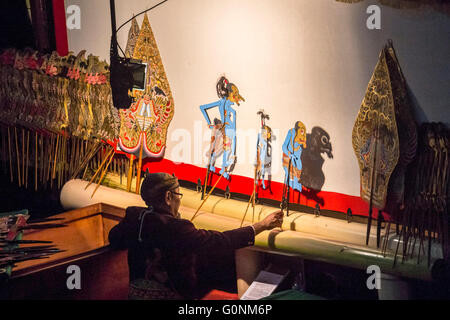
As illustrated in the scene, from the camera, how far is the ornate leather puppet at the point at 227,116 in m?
3.51

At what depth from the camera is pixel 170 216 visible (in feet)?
11.5

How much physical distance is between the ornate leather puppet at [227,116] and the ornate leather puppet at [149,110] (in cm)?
34

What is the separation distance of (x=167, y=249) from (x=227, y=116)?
942mm

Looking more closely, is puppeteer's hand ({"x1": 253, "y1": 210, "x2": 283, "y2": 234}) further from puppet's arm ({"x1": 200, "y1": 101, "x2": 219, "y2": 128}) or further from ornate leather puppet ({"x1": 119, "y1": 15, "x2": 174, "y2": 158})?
ornate leather puppet ({"x1": 119, "y1": 15, "x2": 174, "y2": 158})

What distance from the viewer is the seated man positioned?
3453 millimetres

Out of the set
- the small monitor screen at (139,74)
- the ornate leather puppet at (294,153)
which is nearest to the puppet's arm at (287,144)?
the ornate leather puppet at (294,153)

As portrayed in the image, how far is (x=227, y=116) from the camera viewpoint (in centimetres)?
355

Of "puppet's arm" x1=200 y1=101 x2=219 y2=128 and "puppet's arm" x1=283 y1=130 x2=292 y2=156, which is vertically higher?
"puppet's arm" x1=200 y1=101 x2=219 y2=128

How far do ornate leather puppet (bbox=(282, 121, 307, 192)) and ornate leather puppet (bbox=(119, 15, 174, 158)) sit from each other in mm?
894

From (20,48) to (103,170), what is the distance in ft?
3.72

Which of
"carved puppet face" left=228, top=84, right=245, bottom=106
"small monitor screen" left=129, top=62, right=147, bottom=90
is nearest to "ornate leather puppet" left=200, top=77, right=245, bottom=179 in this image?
"carved puppet face" left=228, top=84, right=245, bottom=106

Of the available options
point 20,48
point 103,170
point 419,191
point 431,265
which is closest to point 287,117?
point 419,191

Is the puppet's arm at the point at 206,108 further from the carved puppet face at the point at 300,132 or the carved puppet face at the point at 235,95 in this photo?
the carved puppet face at the point at 300,132

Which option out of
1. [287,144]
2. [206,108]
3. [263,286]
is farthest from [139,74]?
[263,286]
